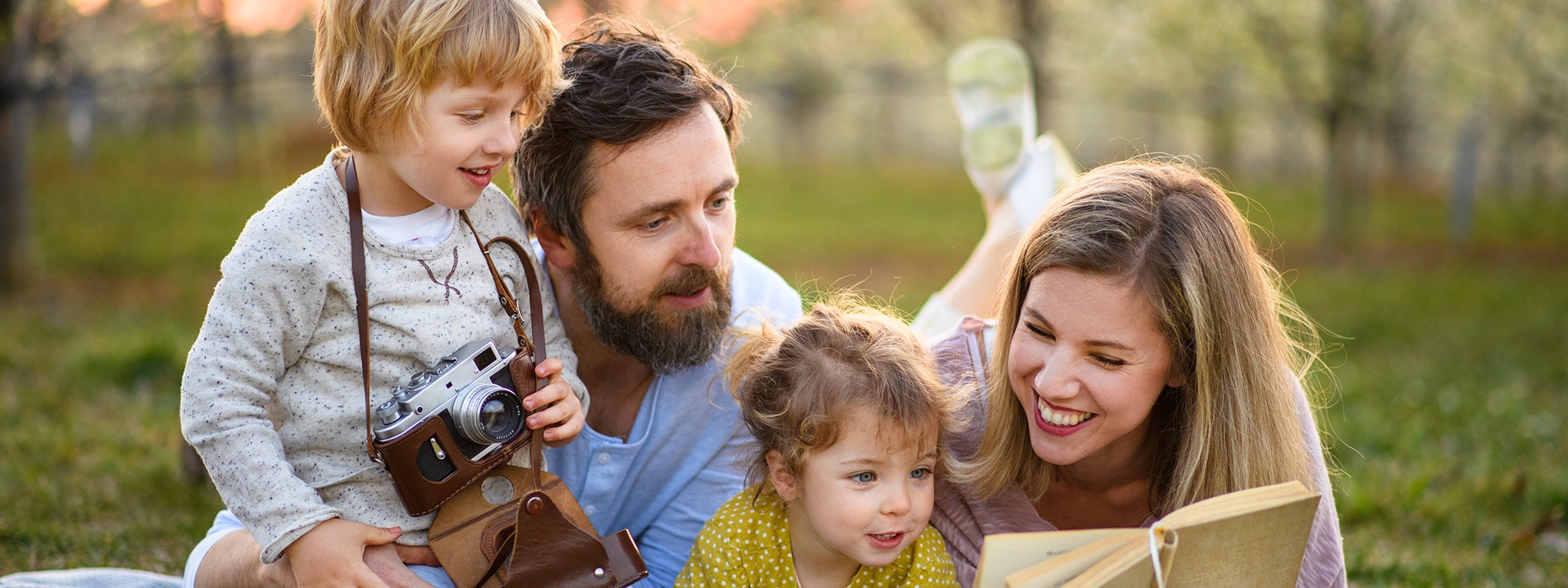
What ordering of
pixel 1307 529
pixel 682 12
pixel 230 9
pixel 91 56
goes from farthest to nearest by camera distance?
pixel 682 12 < pixel 91 56 < pixel 230 9 < pixel 1307 529

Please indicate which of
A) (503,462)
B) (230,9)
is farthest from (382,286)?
(230,9)

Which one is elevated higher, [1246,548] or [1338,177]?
[1246,548]

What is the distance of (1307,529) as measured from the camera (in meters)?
2.10

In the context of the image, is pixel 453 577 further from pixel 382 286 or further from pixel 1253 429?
pixel 1253 429

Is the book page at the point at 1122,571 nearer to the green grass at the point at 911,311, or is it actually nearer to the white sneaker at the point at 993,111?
the green grass at the point at 911,311

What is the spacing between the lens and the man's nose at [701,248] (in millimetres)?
2840

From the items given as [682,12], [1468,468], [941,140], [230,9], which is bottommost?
[941,140]

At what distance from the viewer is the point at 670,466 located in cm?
305

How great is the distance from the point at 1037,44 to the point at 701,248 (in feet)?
34.6

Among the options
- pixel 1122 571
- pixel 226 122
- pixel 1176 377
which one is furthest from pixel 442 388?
pixel 226 122

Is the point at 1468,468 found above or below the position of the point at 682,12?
below

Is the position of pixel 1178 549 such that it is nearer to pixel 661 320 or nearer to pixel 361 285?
pixel 661 320

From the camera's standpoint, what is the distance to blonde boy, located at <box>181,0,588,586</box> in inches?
88.7

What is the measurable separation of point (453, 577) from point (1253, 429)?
1.69 m
